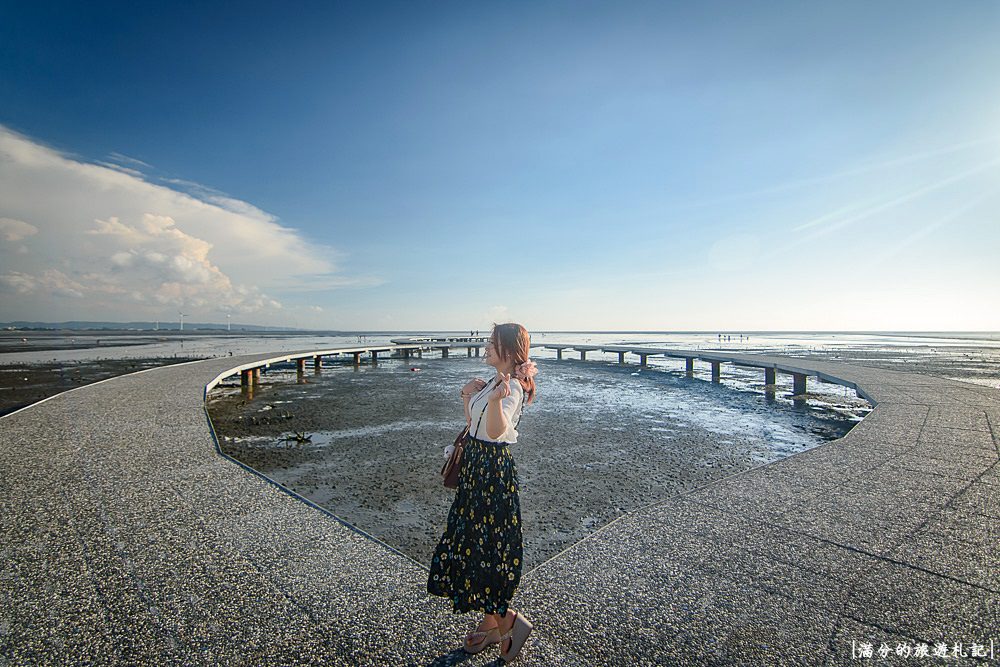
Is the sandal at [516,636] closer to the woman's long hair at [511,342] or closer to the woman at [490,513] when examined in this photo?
the woman at [490,513]

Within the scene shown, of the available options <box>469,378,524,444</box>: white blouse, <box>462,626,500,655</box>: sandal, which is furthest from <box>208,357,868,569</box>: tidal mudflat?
<box>469,378,524,444</box>: white blouse

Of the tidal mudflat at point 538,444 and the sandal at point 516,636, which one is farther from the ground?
the sandal at point 516,636

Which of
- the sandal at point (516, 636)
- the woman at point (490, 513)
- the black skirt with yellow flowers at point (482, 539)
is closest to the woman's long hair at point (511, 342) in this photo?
the woman at point (490, 513)

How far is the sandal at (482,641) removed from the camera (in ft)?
7.86

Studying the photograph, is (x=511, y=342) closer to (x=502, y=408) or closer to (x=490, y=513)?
(x=502, y=408)

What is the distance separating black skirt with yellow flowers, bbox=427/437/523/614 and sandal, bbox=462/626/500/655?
0.11 meters

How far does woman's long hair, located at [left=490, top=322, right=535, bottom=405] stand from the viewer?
2549 millimetres

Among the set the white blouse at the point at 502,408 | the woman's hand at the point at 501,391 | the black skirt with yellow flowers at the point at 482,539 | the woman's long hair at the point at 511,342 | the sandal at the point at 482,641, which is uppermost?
the woman's long hair at the point at 511,342

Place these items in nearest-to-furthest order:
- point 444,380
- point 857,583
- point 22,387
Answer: point 857,583, point 22,387, point 444,380

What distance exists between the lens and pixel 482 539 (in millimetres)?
2539

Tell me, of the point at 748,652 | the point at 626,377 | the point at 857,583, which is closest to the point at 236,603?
the point at 748,652

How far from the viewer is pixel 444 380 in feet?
62.9

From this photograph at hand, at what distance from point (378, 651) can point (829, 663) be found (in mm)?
2368

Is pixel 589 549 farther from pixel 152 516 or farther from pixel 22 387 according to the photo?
pixel 22 387
